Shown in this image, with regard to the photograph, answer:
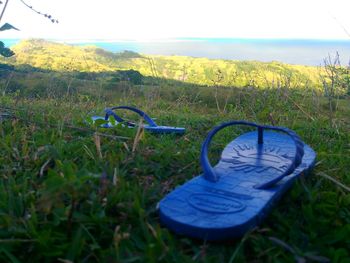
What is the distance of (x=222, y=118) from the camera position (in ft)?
9.41

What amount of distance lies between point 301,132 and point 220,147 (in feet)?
2.12

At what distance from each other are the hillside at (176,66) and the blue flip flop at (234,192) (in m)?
2.03

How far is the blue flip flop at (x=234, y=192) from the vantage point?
99cm

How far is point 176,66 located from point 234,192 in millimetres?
39308

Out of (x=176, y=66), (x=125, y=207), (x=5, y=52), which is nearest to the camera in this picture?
(x=125, y=207)

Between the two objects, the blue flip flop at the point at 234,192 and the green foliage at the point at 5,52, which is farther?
the green foliage at the point at 5,52

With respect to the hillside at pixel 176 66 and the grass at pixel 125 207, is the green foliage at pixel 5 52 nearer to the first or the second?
the grass at pixel 125 207

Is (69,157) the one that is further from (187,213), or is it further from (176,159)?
(187,213)

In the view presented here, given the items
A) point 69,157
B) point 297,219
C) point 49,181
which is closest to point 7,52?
point 69,157

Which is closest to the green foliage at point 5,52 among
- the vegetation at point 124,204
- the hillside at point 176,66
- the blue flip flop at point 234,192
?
the vegetation at point 124,204

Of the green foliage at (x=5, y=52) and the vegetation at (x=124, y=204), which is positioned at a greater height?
the green foliage at (x=5, y=52)

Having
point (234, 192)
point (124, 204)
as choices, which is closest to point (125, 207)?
point (124, 204)

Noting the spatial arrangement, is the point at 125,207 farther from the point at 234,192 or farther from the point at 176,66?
the point at 176,66

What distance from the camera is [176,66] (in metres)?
39.9
